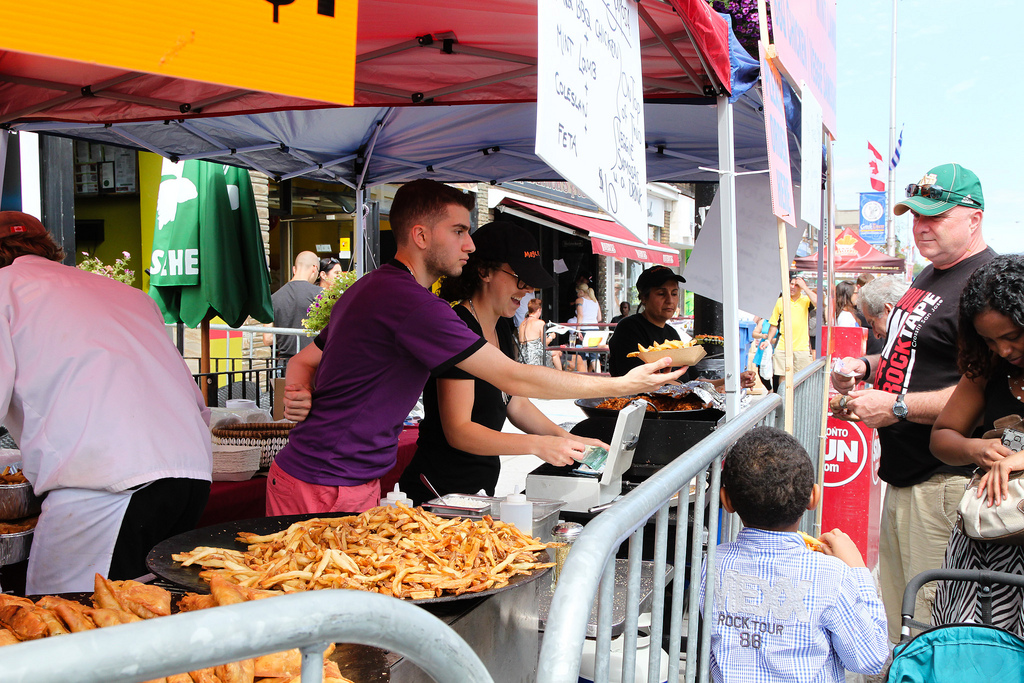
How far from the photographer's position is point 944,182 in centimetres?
357

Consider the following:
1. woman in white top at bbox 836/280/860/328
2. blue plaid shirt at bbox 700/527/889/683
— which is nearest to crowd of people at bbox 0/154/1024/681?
blue plaid shirt at bbox 700/527/889/683

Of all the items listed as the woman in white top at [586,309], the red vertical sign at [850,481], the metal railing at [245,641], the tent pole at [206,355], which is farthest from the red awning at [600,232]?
the metal railing at [245,641]

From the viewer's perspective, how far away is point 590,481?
10.2 ft

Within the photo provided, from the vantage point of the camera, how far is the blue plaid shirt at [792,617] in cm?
228

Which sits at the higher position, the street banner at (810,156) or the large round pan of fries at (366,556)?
the street banner at (810,156)

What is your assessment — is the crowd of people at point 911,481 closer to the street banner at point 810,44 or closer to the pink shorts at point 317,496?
the street banner at point 810,44

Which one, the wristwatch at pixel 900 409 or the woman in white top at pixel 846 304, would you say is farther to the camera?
the woman in white top at pixel 846 304

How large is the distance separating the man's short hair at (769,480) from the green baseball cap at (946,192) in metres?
1.74

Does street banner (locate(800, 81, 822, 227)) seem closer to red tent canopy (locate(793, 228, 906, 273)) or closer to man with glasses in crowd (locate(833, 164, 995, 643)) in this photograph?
man with glasses in crowd (locate(833, 164, 995, 643))

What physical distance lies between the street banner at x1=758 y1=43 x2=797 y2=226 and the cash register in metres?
1.42

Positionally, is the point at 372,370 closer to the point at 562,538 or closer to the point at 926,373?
the point at 562,538

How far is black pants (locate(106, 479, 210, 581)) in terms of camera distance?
282 cm

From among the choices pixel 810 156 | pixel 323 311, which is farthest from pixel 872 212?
pixel 323 311

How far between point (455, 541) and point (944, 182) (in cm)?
289
